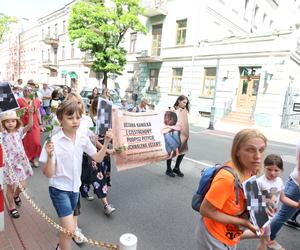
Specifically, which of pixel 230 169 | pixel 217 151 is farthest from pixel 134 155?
pixel 217 151

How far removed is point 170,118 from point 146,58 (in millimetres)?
18339

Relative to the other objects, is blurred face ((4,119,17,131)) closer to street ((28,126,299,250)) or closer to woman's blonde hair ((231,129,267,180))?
street ((28,126,299,250))

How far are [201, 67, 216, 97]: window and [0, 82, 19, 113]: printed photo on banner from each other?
17123 mm

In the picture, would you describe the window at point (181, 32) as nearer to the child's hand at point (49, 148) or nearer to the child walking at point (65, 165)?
the child walking at point (65, 165)

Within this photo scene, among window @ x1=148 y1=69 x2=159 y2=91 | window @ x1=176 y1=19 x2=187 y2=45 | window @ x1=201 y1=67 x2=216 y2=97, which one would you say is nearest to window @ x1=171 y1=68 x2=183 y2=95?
window @ x1=148 y1=69 x2=159 y2=91

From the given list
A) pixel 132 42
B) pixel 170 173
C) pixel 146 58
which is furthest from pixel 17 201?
pixel 132 42

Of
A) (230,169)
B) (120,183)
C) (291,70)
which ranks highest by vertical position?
(291,70)

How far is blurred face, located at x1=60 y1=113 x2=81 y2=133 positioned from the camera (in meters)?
2.45

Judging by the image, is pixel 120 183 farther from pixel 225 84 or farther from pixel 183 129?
pixel 225 84

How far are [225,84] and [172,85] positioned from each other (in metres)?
5.18

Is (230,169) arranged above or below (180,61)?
below

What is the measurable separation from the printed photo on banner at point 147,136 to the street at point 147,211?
0.65 m

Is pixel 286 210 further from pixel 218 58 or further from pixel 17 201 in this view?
pixel 218 58

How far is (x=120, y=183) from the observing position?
525 cm
